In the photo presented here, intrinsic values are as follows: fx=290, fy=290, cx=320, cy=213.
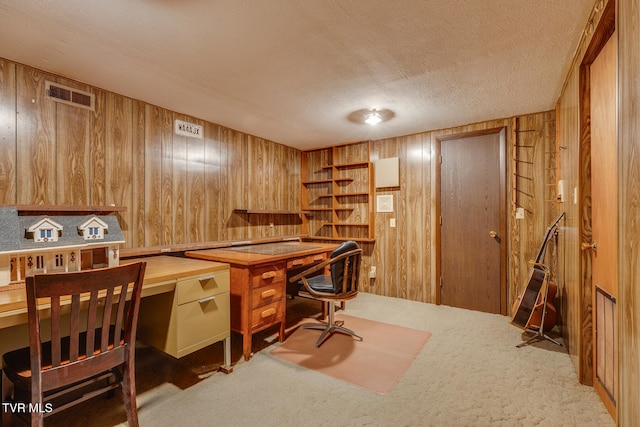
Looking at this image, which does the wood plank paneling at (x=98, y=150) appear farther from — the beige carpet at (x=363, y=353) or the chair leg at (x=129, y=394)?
the beige carpet at (x=363, y=353)

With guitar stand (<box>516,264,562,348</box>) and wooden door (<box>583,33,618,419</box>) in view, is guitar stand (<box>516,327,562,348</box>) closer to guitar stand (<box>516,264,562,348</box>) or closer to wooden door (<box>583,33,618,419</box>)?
guitar stand (<box>516,264,562,348</box>)

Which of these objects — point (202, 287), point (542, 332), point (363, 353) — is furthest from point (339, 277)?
point (542, 332)

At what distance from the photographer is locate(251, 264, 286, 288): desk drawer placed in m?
2.42

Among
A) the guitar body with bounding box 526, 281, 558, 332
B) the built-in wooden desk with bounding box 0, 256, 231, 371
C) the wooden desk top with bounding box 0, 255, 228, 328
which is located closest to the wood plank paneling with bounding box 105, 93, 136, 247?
the wooden desk top with bounding box 0, 255, 228, 328

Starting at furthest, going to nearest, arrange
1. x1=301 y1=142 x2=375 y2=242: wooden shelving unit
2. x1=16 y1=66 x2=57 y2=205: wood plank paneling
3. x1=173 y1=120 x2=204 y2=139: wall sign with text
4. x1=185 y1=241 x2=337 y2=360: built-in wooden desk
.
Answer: x1=301 y1=142 x2=375 y2=242: wooden shelving unit
x1=173 y1=120 x2=204 y2=139: wall sign with text
x1=185 y1=241 x2=337 y2=360: built-in wooden desk
x1=16 y1=66 x2=57 y2=205: wood plank paneling

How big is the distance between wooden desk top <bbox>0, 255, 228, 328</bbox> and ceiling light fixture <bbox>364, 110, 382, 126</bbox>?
217 cm

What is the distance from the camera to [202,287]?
2076mm

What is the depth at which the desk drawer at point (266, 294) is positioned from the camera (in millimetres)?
2424

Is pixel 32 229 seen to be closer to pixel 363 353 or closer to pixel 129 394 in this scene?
pixel 129 394

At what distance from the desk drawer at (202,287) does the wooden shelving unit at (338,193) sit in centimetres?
254

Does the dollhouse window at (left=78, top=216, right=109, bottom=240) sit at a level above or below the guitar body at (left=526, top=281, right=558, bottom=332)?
above

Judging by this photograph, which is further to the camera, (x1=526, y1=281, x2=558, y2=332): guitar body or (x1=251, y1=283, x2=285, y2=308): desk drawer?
(x1=526, y1=281, x2=558, y2=332): guitar body

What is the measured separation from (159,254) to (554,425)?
3.22 metres

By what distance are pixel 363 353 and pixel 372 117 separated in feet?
7.83
